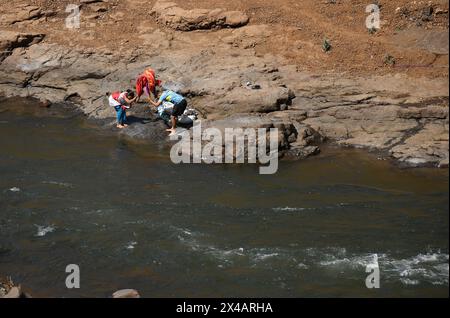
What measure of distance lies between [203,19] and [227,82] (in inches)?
118

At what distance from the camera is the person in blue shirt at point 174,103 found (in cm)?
1562

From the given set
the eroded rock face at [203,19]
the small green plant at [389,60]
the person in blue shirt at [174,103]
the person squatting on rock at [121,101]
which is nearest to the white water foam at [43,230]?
the person in blue shirt at [174,103]

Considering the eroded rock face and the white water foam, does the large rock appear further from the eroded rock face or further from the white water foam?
the white water foam

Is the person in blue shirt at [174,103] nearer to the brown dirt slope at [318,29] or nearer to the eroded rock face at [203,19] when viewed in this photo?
the brown dirt slope at [318,29]

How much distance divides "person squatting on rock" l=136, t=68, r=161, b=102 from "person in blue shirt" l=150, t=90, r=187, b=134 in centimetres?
45

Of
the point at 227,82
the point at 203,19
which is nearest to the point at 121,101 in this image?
the point at 227,82

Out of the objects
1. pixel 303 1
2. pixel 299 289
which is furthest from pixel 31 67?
pixel 299 289

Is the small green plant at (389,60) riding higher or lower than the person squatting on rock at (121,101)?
higher

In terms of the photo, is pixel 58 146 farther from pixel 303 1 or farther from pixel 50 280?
pixel 303 1

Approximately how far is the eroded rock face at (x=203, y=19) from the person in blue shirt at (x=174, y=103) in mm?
3734

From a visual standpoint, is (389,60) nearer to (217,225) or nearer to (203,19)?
(203,19)

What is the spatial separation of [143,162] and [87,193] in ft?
5.71

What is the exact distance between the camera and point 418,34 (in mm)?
18281

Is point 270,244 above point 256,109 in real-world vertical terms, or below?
below
